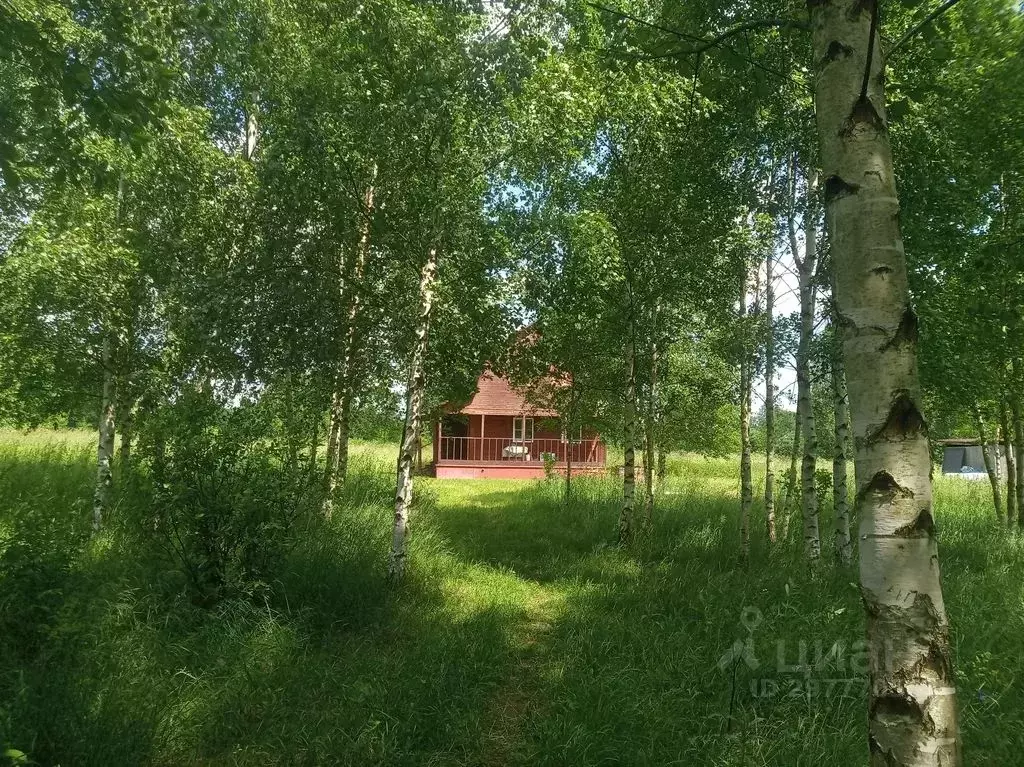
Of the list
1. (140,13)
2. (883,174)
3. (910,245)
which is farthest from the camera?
(910,245)

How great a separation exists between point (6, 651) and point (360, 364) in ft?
16.3

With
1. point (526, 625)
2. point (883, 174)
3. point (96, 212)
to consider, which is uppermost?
point (96, 212)

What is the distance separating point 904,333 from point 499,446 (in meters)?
22.7

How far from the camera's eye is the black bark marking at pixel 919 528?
1.55 meters

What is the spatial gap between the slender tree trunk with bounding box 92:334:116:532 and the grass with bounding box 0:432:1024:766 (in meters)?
0.32

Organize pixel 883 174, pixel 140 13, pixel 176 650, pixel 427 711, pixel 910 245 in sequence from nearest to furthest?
1. pixel 883 174
2. pixel 427 711
3. pixel 176 650
4. pixel 140 13
5. pixel 910 245

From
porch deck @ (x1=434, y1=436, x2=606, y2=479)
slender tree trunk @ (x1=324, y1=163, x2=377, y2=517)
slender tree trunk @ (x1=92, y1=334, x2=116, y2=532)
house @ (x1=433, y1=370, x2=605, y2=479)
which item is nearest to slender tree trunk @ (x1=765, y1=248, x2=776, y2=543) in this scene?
slender tree trunk @ (x1=324, y1=163, x2=377, y2=517)

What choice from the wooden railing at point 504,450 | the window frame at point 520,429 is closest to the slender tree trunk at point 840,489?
the wooden railing at point 504,450

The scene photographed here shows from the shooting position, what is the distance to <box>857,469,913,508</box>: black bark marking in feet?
5.12

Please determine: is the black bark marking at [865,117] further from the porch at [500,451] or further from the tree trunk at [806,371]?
the porch at [500,451]

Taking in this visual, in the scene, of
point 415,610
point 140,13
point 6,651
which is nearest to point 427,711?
point 415,610

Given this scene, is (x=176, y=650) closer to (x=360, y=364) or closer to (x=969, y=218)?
(x=360, y=364)

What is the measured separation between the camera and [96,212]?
25.0 ft

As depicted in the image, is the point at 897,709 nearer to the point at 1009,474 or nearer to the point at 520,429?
the point at 1009,474
